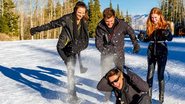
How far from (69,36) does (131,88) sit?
2959 mm

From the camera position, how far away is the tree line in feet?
196

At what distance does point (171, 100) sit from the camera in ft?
26.0

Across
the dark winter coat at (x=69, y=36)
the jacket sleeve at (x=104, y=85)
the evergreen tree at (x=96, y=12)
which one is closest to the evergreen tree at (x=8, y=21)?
the evergreen tree at (x=96, y=12)

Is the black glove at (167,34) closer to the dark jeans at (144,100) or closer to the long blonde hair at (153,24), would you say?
the long blonde hair at (153,24)

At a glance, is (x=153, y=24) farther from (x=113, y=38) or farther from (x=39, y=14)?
(x=39, y=14)

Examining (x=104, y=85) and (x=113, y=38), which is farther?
(x=113, y=38)

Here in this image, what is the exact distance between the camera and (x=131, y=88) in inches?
189

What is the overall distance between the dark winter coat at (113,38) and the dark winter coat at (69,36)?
0.36m

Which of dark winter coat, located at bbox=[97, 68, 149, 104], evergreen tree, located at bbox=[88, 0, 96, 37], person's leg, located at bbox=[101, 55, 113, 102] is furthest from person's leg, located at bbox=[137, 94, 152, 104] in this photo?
evergreen tree, located at bbox=[88, 0, 96, 37]

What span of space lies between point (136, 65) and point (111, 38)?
6159 mm

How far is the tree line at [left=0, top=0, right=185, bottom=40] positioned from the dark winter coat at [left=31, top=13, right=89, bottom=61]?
46.4 meters

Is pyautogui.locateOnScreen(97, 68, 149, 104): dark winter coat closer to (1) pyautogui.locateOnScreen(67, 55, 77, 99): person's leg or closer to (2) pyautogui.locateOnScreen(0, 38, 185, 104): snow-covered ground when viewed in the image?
(1) pyautogui.locateOnScreen(67, 55, 77, 99): person's leg


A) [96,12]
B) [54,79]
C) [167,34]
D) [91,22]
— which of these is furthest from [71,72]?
[96,12]

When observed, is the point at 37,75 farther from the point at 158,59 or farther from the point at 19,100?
the point at 158,59
